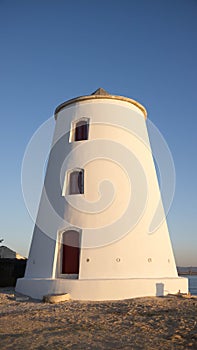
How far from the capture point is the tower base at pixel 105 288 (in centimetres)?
1062

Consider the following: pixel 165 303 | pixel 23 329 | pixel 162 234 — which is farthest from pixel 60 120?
pixel 23 329

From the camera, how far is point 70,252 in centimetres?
1226

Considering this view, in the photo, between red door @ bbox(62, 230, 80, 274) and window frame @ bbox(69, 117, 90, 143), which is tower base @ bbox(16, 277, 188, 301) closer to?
red door @ bbox(62, 230, 80, 274)

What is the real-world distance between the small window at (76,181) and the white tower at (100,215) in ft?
0.14

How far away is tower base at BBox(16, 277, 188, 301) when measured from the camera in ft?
34.9

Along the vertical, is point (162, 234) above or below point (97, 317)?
above

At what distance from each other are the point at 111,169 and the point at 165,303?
549 cm

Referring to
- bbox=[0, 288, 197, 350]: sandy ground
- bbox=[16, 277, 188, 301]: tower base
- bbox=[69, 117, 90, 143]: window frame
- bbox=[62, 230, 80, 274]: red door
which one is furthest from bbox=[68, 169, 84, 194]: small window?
bbox=[0, 288, 197, 350]: sandy ground

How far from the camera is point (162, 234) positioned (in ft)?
42.6

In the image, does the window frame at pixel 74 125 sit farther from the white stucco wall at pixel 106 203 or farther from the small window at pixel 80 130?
Answer: the white stucco wall at pixel 106 203

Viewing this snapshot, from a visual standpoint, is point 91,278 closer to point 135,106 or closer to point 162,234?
point 162,234

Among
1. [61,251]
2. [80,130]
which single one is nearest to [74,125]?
[80,130]

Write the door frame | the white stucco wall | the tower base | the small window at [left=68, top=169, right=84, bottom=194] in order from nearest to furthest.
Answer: the tower base
the white stucco wall
the door frame
the small window at [left=68, top=169, right=84, bottom=194]

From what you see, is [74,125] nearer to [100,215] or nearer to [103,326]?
[100,215]
